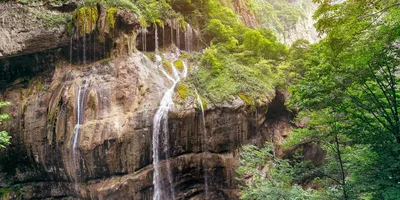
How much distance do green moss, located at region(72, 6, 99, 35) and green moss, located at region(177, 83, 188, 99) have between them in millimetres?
6064

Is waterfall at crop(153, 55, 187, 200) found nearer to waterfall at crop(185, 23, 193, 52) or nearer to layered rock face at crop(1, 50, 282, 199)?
layered rock face at crop(1, 50, 282, 199)

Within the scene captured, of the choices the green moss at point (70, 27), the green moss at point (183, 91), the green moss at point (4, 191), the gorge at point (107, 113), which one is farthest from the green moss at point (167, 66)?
the green moss at point (4, 191)

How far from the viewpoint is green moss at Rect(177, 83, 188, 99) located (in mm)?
13819

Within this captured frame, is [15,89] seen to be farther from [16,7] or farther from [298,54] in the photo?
[298,54]

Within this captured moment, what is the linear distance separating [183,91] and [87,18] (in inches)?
275

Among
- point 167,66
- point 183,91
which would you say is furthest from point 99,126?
point 167,66

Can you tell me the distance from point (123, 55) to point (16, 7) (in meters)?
6.69

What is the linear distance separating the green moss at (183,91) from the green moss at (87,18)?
606 cm

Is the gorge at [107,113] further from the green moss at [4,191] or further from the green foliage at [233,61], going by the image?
the green foliage at [233,61]

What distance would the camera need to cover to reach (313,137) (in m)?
10.0

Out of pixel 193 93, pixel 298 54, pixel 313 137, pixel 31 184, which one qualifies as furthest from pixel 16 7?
pixel 298 54

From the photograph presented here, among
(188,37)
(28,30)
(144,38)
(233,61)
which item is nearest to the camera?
(28,30)

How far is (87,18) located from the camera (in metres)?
14.5

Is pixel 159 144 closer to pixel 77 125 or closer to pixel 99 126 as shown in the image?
pixel 99 126
